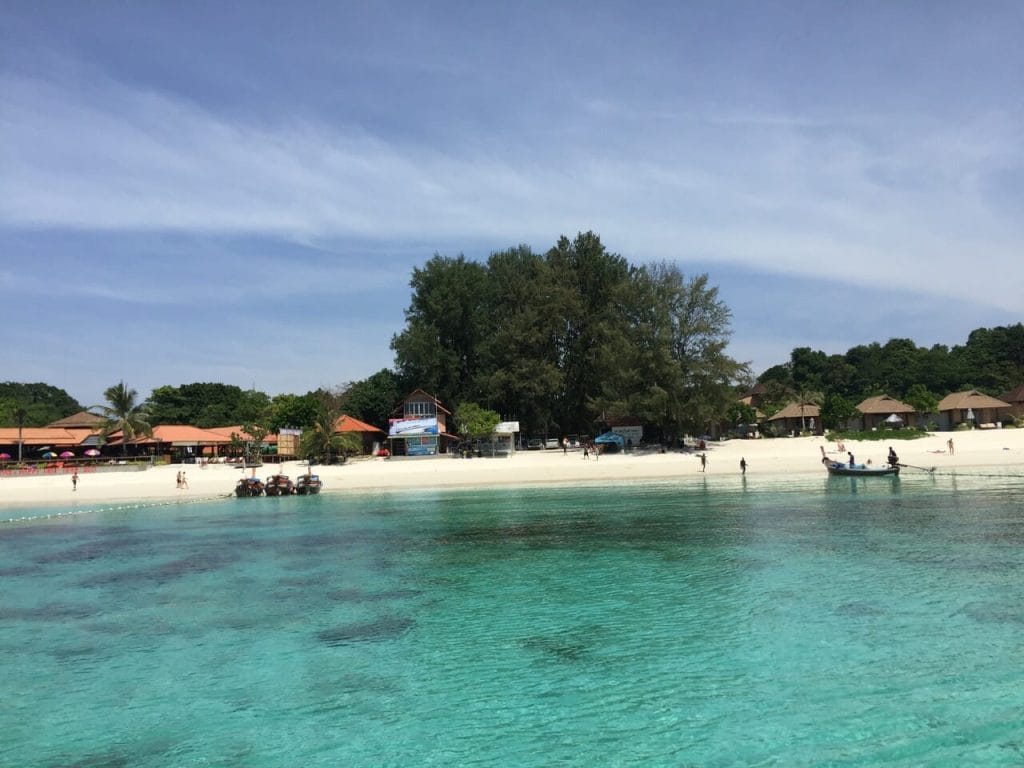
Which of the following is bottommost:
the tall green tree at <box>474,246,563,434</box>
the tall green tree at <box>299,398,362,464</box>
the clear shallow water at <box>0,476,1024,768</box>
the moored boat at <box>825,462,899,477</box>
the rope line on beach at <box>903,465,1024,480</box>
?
the clear shallow water at <box>0,476,1024,768</box>

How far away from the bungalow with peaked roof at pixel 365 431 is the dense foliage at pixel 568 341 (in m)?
5.71

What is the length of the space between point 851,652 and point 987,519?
16.5 m

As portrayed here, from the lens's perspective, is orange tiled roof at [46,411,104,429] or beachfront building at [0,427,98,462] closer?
beachfront building at [0,427,98,462]

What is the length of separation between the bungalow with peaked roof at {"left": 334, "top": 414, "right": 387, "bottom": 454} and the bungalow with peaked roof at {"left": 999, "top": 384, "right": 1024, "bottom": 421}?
2367 inches

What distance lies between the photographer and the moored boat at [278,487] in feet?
143

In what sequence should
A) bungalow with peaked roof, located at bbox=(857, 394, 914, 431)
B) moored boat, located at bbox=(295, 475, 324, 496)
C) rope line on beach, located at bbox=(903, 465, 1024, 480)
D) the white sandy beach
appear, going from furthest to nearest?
bungalow with peaked roof, located at bbox=(857, 394, 914, 431), the white sandy beach, moored boat, located at bbox=(295, 475, 324, 496), rope line on beach, located at bbox=(903, 465, 1024, 480)

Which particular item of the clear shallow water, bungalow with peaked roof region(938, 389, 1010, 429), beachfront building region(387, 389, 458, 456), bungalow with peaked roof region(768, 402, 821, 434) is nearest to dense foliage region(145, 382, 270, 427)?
beachfront building region(387, 389, 458, 456)

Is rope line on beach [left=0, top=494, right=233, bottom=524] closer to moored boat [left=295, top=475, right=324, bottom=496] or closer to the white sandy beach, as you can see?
the white sandy beach

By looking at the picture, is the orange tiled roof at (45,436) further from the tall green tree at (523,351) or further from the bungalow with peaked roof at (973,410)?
the bungalow with peaked roof at (973,410)

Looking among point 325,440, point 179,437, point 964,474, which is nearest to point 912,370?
point 964,474

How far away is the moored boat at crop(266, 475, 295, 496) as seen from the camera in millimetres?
43594

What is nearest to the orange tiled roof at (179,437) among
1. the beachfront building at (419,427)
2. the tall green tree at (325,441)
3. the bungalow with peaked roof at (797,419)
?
the tall green tree at (325,441)

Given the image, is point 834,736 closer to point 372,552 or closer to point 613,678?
point 613,678

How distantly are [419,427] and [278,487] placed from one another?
19.2 meters
